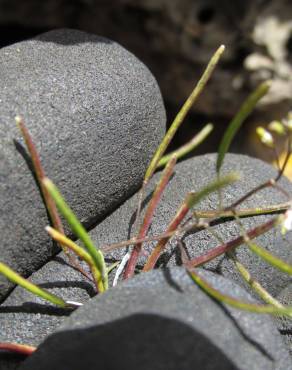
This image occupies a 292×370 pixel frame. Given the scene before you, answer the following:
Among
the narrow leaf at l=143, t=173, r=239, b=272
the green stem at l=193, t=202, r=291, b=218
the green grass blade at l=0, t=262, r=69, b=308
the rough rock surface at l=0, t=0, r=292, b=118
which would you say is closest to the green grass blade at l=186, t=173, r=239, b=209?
the narrow leaf at l=143, t=173, r=239, b=272

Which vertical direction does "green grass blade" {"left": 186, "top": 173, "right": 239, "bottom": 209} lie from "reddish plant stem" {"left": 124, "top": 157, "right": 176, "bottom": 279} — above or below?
above

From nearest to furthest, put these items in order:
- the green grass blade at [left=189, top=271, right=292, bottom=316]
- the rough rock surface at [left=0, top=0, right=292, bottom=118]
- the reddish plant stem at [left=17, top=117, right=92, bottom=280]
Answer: the green grass blade at [left=189, top=271, right=292, bottom=316] < the reddish plant stem at [left=17, top=117, right=92, bottom=280] < the rough rock surface at [left=0, top=0, right=292, bottom=118]

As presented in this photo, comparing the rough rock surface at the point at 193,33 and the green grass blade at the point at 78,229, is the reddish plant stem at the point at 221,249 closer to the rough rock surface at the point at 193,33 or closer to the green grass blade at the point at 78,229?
the green grass blade at the point at 78,229

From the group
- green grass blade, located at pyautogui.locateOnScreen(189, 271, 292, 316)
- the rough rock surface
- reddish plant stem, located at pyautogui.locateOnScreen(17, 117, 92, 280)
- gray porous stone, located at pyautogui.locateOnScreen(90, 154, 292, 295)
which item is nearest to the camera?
green grass blade, located at pyautogui.locateOnScreen(189, 271, 292, 316)

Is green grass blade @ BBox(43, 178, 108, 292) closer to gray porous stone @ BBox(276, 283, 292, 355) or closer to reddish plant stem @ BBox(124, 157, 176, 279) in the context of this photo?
reddish plant stem @ BBox(124, 157, 176, 279)

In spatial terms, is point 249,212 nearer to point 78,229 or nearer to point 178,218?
point 178,218

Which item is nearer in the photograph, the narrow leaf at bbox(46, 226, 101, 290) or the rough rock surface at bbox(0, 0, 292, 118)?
the narrow leaf at bbox(46, 226, 101, 290)

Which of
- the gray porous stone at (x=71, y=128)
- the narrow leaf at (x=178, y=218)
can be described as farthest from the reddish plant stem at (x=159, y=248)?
the gray porous stone at (x=71, y=128)
